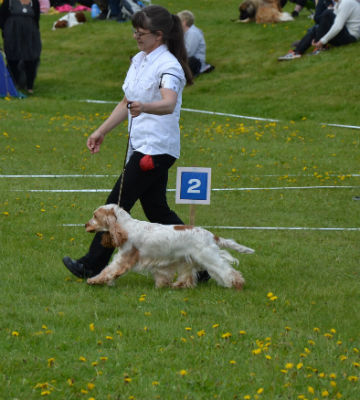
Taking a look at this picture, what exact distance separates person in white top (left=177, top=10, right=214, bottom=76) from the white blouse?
12.3 meters

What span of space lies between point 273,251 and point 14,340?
130 inches

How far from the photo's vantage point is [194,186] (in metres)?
7.17

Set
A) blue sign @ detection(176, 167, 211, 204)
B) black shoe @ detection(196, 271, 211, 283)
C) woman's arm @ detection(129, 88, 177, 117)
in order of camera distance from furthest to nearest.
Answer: blue sign @ detection(176, 167, 211, 204)
black shoe @ detection(196, 271, 211, 283)
woman's arm @ detection(129, 88, 177, 117)

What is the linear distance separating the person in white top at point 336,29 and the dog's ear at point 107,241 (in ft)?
39.9

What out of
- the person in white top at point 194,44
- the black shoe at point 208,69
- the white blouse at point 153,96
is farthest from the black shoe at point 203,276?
the black shoe at point 208,69

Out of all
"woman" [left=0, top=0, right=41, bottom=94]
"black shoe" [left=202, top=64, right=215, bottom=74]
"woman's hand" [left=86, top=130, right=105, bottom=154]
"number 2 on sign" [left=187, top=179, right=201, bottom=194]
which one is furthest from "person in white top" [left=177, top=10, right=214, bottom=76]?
"woman's hand" [left=86, top=130, right=105, bottom=154]

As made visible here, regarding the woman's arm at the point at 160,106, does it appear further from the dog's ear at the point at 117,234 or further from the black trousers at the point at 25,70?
the black trousers at the point at 25,70

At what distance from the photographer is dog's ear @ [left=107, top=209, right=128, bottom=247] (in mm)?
6027

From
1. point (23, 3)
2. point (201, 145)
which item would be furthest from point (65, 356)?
point (23, 3)

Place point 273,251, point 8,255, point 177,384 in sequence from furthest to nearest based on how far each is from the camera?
point 273,251
point 8,255
point 177,384

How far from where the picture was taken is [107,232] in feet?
20.0

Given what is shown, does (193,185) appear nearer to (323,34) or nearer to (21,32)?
(21,32)

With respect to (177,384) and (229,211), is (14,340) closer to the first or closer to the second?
(177,384)

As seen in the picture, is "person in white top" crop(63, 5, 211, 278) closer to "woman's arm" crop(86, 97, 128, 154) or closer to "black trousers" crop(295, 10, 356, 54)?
"woman's arm" crop(86, 97, 128, 154)
